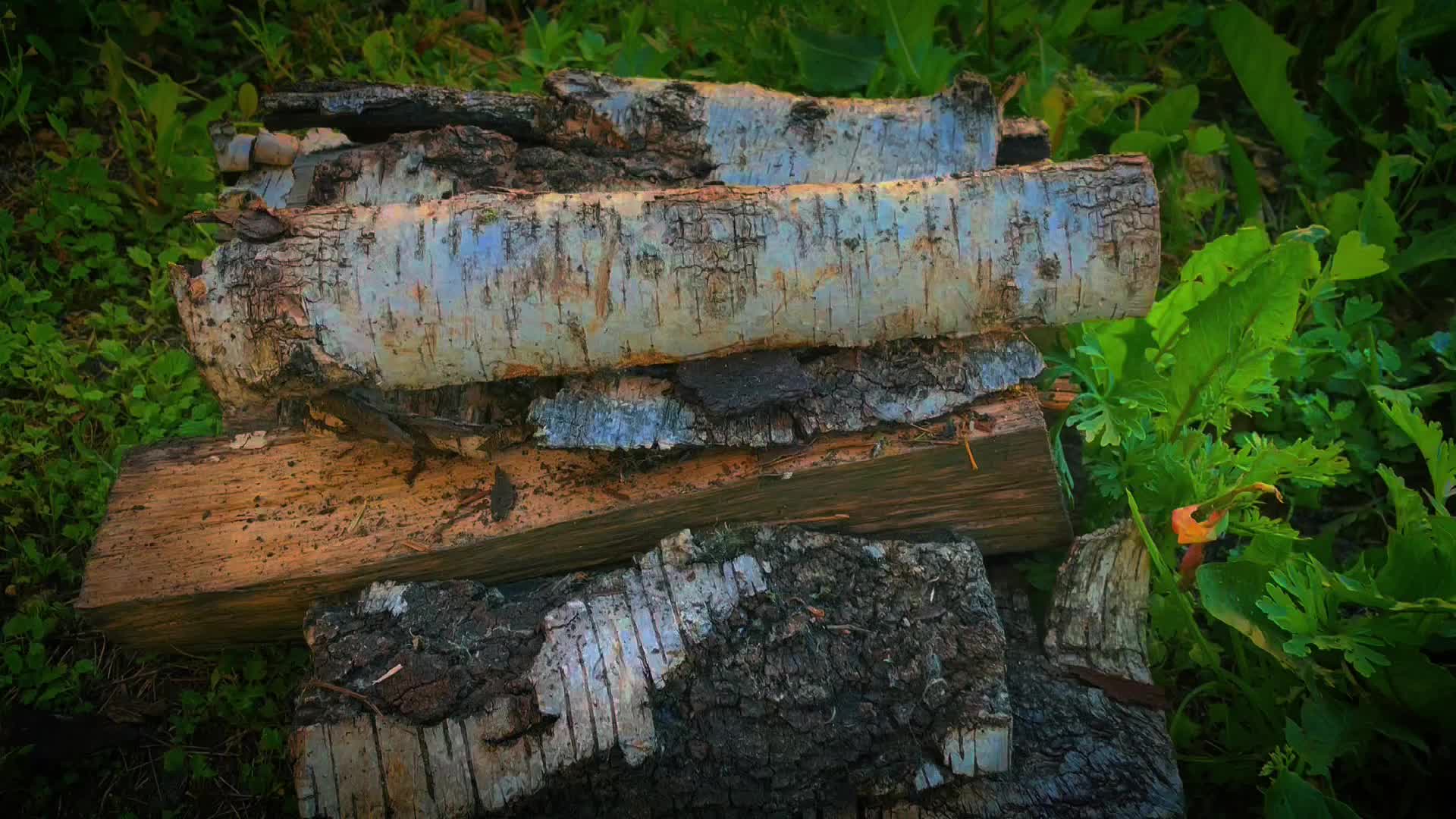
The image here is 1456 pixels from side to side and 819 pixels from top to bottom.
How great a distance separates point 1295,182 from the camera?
332cm

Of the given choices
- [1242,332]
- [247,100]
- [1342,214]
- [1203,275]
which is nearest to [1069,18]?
[1342,214]

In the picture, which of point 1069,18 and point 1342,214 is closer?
point 1342,214

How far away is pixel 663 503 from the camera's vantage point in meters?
2.23

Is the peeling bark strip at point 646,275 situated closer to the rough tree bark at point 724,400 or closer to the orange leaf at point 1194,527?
the rough tree bark at point 724,400

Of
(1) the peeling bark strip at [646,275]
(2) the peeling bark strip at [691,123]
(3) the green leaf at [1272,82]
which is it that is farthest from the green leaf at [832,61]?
(1) the peeling bark strip at [646,275]

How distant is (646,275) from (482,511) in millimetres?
709

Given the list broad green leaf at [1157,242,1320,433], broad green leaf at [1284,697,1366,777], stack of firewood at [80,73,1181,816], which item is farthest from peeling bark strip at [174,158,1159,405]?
broad green leaf at [1284,697,1366,777]

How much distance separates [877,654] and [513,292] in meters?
1.12

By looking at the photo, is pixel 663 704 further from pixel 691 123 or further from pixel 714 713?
pixel 691 123

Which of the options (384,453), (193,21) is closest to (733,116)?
(384,453)

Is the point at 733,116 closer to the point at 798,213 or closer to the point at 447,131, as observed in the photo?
the point at 798,213

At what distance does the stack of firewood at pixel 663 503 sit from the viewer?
78.0 inches

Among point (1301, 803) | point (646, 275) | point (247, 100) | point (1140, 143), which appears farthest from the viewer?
point (247, 100)

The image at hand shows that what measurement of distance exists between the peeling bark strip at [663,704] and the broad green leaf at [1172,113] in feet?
6.33
